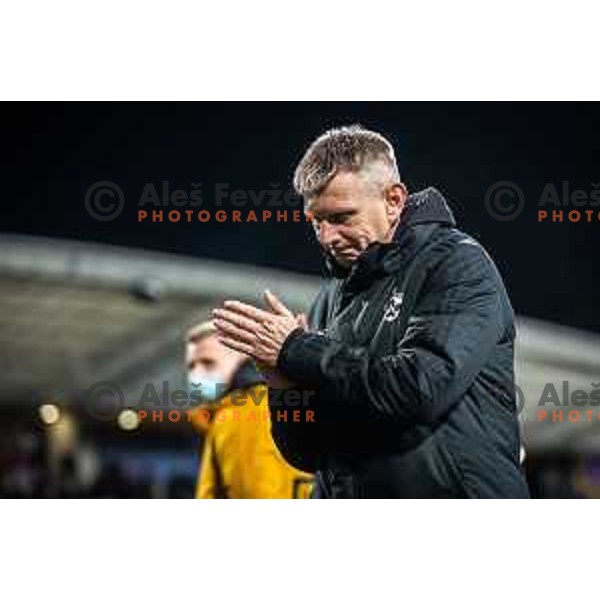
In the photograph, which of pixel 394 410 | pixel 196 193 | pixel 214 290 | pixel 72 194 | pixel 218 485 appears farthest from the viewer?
pixel 214 290

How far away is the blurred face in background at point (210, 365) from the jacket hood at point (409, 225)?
195 cm

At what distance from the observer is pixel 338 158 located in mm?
2824

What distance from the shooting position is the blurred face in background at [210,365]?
187 inches

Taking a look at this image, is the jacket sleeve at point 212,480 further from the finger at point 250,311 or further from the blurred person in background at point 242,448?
the finger at point 250,311

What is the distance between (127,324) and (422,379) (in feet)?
30.0

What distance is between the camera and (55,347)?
37.3 ft

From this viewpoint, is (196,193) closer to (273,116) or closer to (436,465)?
(273,116)

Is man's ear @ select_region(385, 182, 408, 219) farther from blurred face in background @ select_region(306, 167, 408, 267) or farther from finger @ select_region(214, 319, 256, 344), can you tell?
finger @ select_region(214, 319, 256, 344)

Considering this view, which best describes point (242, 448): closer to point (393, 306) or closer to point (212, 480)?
point (212, 480)

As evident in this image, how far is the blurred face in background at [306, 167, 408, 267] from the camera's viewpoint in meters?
2.83

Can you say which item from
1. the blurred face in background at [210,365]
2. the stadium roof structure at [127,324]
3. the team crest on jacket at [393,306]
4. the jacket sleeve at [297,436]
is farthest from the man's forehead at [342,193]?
the stadium roof structure at [127,324]

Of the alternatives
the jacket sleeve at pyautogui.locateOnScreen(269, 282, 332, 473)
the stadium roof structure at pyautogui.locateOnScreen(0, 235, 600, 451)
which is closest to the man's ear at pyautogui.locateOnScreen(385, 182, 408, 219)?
the jacket sleeve at pyautogui.locateOnScreen(269, 282, 332, 473)
